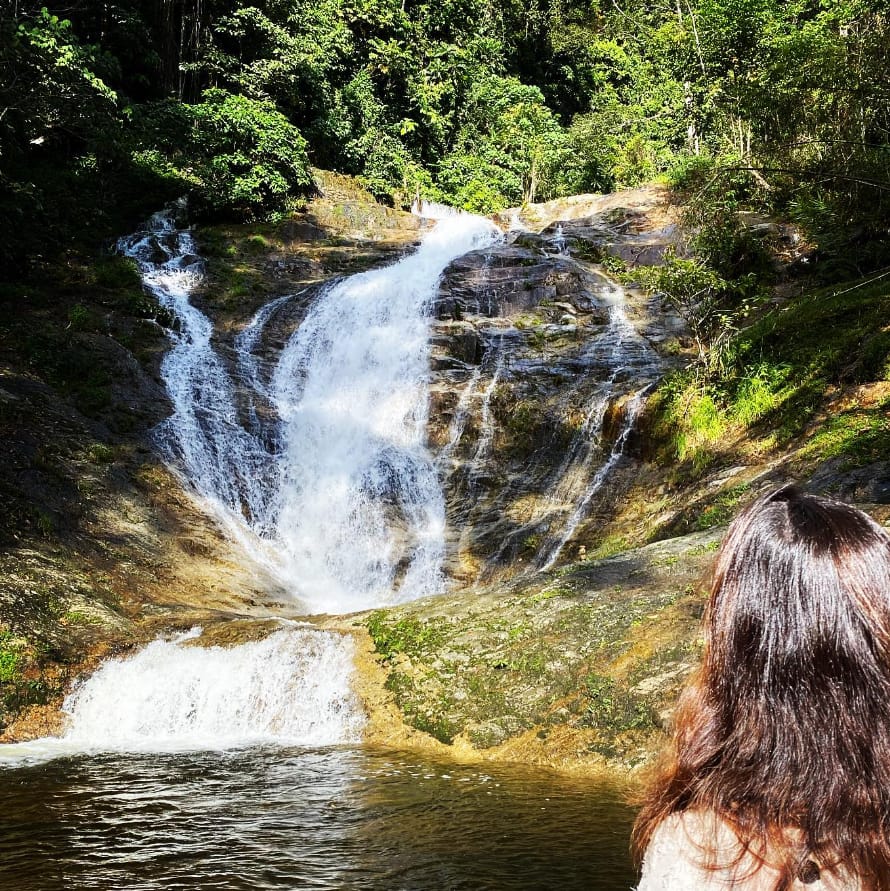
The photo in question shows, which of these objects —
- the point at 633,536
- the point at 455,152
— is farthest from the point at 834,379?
the point at 455,152

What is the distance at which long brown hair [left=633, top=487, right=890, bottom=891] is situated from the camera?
1199mm

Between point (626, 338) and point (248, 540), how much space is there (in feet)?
29.6

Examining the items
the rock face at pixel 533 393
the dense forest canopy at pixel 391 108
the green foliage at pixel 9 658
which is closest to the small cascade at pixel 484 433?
the rock face at pixel 533 393

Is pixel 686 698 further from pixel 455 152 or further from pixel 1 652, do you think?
pixel 455 152

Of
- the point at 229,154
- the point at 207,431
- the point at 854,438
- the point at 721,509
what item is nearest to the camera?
the point at 854,438

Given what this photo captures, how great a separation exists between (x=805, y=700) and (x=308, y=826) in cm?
476

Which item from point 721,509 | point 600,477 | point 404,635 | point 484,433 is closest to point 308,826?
point 404,635

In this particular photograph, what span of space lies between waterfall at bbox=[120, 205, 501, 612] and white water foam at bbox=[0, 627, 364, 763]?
3.65 meters

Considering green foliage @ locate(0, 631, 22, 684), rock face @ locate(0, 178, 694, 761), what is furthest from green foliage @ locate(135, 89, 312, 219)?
green foliage @ locate(0, 631, 22, 684)

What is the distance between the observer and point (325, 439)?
16.1m

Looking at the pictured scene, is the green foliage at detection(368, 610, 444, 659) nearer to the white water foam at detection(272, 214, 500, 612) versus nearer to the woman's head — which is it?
the white water foam at detection(272, 214, 500, 612)

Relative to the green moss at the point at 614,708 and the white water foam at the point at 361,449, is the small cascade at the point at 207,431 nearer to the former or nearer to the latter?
the white water foam at the point at 361,449

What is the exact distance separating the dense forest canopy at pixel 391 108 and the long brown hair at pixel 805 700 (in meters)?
12.0

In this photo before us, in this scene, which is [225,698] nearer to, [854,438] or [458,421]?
[854,438]
